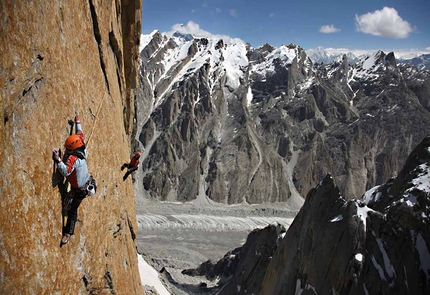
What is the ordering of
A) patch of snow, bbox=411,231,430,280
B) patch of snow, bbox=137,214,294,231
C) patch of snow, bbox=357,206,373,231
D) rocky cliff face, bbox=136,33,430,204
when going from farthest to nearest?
rocky cliff face, bbox=136,33,430,204, patch of snow, bbox=137,214,294,231, patch of snow, bbox=357,206,373,231, patch of snow, bbox=411,231,430,280

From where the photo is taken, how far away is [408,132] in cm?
17075

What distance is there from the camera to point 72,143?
7.35 metres

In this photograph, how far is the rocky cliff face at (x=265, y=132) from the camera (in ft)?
497

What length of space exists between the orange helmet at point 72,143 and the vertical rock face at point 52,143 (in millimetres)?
273

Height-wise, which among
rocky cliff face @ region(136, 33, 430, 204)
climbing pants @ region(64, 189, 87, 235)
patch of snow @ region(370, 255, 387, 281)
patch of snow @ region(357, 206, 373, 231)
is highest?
rocky cliff face @ region(136, 33, 430, 204)

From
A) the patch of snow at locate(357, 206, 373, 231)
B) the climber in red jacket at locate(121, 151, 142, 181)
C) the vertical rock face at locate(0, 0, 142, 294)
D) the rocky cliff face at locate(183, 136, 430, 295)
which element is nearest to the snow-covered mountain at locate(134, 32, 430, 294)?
the rocky cliff face at locate(183, 136, 430, 295)

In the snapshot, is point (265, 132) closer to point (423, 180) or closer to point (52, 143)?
point (423, 180)

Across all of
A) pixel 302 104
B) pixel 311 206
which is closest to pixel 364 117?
pixel 302 104

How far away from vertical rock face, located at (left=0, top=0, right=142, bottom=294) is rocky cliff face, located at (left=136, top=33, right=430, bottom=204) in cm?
13512

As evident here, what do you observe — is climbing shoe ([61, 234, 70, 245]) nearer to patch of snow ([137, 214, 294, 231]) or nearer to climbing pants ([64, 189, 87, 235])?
climbing pants ([64, 189, 87, 235])

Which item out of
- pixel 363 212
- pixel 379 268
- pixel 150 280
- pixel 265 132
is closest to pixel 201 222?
pixel 265 132

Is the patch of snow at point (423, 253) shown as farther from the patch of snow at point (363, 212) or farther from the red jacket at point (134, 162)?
the red jacket at point (134, 162)

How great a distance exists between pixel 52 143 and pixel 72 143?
0.39 meters

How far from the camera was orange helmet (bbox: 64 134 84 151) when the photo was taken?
289 inches
